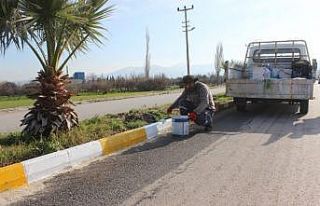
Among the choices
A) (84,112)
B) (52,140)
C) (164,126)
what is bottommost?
(84,112)

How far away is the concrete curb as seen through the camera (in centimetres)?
618

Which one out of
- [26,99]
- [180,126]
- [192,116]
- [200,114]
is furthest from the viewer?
[26,99]

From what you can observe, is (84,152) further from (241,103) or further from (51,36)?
(241,103)

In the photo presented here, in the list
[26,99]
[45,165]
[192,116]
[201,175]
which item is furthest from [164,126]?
[26,99]

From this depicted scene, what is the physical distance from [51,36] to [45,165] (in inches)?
105

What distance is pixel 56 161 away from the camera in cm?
709

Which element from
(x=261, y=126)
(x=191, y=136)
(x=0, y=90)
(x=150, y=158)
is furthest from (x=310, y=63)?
(x=0, y=90)

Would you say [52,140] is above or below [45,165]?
above

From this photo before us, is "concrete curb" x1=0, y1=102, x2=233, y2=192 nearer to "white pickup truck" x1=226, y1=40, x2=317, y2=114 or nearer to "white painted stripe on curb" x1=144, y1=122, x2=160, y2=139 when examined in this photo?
"white painted stripe on curb" x1=144, y1=122, x2=160, y2=139

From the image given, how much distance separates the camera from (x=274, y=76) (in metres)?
16.1

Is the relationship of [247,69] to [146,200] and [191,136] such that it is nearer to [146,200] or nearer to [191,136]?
[191,136]

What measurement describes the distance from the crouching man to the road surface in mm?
600

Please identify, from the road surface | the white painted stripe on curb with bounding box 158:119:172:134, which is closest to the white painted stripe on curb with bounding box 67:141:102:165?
the road surface

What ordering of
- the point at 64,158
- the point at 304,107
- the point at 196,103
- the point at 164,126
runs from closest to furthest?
1. the point at 64,158
2. the point at 196,103
3. the point at 164,126
4. the point at 304,107
